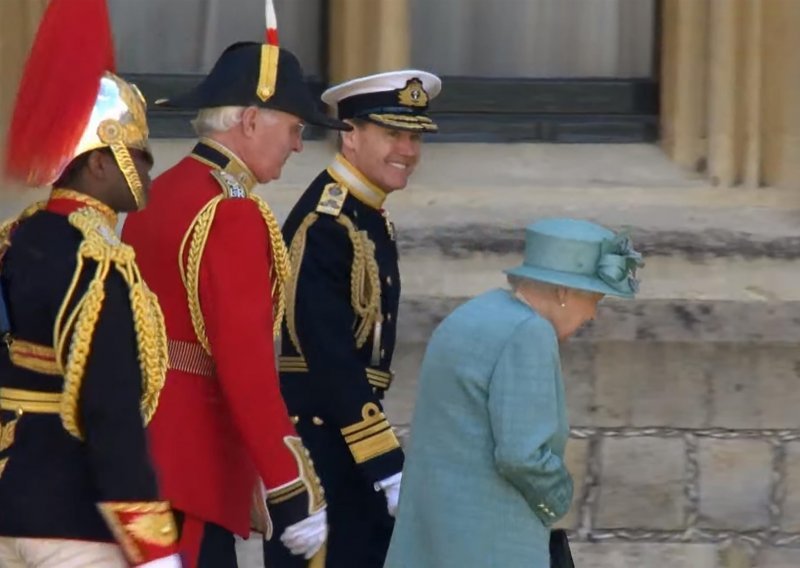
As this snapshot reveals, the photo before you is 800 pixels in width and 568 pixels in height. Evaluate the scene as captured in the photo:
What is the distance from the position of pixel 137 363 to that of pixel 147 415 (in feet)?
0.62

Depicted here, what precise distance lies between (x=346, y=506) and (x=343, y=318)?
46cm

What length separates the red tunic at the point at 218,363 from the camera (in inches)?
152

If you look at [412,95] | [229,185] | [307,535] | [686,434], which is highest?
[412,95]

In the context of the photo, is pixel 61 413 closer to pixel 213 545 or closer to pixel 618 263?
pixel 213 545

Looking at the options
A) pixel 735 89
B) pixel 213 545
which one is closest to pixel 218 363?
pixel 213 545

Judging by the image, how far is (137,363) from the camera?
338 cm

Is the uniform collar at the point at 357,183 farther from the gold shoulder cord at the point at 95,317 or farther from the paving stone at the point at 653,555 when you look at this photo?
the paving stone at the point at 653,555

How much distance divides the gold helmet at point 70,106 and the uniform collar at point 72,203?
4cm

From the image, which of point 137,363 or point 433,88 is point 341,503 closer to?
point 433,88

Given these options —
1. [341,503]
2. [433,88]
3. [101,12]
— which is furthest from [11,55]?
[101,12]

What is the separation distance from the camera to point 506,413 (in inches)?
143

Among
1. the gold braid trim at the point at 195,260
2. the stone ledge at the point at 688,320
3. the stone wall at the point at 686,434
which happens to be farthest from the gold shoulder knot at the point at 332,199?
the stone wall at the point at 686,434

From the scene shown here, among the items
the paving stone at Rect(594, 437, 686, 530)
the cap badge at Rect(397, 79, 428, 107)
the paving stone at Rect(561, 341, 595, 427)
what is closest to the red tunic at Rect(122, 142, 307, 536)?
the cap badge at Rect(397, 79, 428, 107)

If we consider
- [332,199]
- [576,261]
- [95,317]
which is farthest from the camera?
[332,199]
